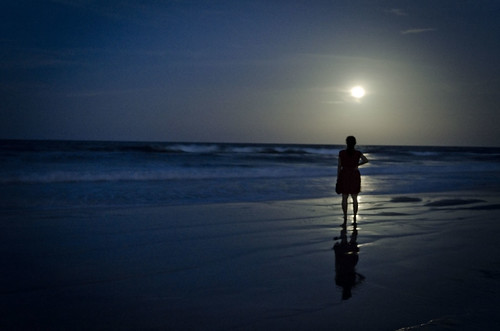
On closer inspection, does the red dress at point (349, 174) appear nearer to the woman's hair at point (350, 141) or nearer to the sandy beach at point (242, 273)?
the woman's hair at point (350, 141)

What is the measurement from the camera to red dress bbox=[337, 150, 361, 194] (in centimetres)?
719

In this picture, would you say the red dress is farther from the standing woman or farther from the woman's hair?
the woman's hair

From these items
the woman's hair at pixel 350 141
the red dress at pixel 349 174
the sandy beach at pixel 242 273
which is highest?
the woman's hair at pixel 350 141

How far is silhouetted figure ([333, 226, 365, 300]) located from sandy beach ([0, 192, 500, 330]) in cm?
4

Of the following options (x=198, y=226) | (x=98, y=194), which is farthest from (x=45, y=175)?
(x=198, y=226)

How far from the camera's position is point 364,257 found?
184 inches

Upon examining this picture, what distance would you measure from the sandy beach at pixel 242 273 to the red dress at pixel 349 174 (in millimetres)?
625

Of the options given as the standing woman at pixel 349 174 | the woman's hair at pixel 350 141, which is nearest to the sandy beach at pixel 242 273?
the standing woman at pixel 349 174

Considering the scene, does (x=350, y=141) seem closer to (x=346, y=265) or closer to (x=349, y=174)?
(x=349, y=174)

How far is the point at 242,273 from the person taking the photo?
4039 millimetres

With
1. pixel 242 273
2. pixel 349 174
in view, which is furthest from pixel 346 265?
pixel 349 174

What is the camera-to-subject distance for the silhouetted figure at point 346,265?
3.67 meters

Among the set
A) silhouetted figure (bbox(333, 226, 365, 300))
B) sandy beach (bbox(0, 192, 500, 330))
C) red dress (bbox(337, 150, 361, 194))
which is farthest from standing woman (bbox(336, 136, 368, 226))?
silhouetted figure (bbox(333, 226, 365, 300))

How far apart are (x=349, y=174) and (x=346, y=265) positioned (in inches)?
125
